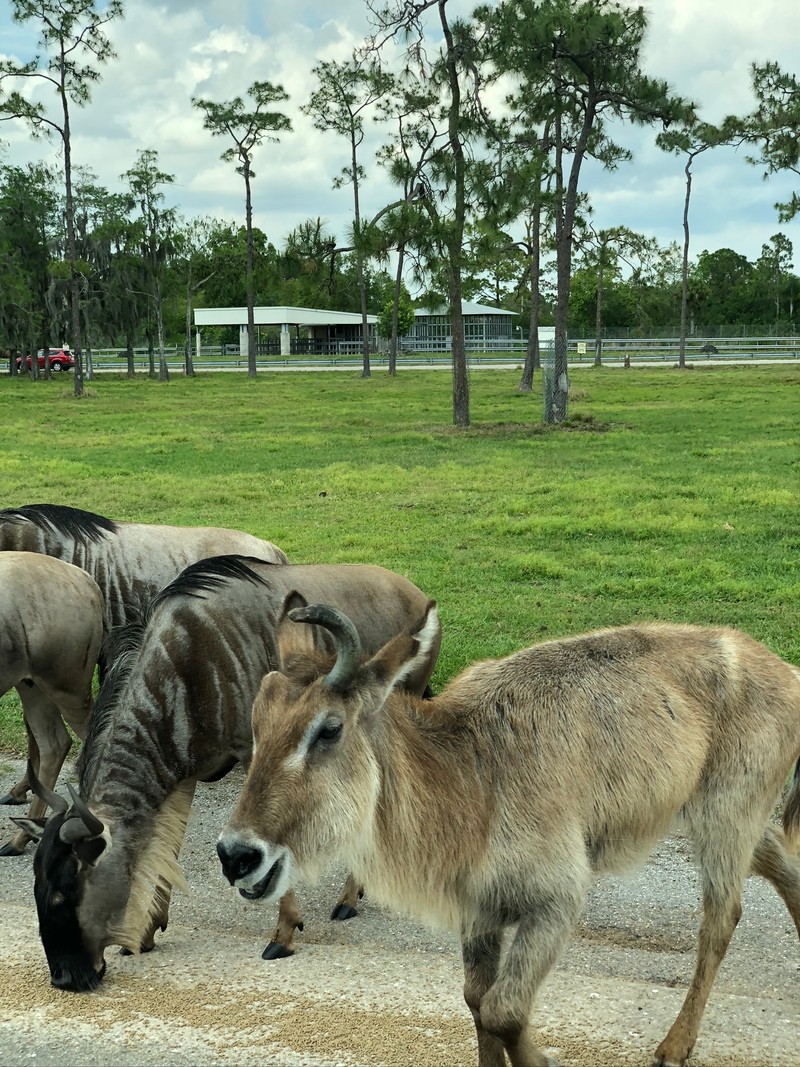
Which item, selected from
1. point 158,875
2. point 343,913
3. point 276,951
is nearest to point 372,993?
point 276,951

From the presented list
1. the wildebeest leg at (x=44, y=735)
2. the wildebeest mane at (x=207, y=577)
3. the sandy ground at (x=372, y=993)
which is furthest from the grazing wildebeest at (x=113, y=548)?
the sandy ground at (x=372, y=993)

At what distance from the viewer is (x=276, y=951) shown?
4734 millimetres

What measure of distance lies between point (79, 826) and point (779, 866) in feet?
9.18

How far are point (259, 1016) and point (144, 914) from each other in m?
0.75

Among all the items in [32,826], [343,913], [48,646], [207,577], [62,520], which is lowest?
[343,913]

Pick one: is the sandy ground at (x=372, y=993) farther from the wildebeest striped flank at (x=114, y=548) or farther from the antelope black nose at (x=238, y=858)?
the wildebeest striped flank at (x=114, y=548)

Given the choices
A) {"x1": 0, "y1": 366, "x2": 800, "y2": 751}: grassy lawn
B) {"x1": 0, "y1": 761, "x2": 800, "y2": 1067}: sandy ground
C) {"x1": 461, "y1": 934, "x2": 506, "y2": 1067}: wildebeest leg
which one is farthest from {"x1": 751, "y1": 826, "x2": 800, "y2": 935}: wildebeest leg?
{"x1": 0, "y1": 366, "x2": 800, "y2": 751}: grassy lawn

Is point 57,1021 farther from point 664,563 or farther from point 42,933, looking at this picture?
point 664,563

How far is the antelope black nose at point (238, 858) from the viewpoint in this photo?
126 inches

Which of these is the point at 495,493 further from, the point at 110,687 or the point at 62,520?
the point at 110,687

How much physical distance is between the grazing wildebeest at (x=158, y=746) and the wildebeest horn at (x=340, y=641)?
26 centimetres

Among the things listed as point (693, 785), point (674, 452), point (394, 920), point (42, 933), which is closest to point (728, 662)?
point (693, 785)

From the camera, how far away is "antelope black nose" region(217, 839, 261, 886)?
3.20 m

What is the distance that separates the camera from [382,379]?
47.2 meters
